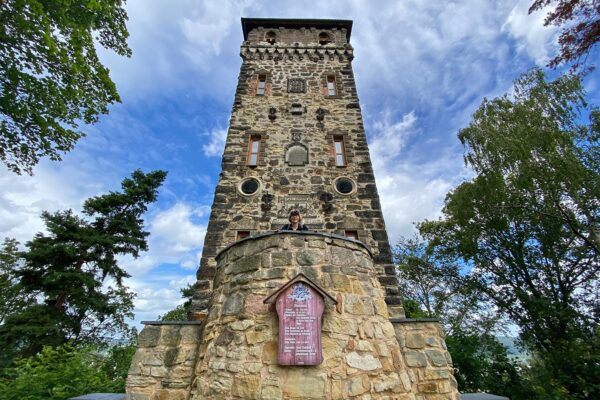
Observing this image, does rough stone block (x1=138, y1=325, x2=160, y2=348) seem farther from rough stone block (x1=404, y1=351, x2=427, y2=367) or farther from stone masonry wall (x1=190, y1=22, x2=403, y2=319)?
rough stone block (x1=404, y1=351, x2=427, y2=367)

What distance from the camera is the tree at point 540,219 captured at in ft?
29.0

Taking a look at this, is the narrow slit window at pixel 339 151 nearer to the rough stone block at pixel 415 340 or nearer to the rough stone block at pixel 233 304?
the rough stone block at pixel 415 340

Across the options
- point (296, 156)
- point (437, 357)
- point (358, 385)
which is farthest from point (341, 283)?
point (296, 156)

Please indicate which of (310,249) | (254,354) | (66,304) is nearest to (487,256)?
(310,249)

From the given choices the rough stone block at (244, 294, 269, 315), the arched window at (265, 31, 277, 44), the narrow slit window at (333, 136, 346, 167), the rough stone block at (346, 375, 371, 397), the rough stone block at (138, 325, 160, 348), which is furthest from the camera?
the arched window at (265, 31, 277, 44)

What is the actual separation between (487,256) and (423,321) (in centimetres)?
1219

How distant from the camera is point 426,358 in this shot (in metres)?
3.93

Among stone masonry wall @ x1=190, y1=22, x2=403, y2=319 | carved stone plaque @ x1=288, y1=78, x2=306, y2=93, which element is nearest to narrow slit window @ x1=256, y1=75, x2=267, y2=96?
stone masonry wall @ x1=190, y1=22, x2=403, y2=319

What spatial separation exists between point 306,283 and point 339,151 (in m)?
6.51

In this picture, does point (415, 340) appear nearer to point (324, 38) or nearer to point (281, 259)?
point (281, 259)

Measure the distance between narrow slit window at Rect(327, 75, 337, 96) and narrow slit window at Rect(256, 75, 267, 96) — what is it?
2.53 metres

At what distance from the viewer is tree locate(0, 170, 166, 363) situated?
35.5 feet

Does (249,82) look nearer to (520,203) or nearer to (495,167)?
(495,167)

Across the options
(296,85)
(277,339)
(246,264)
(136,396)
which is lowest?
(136,396)
